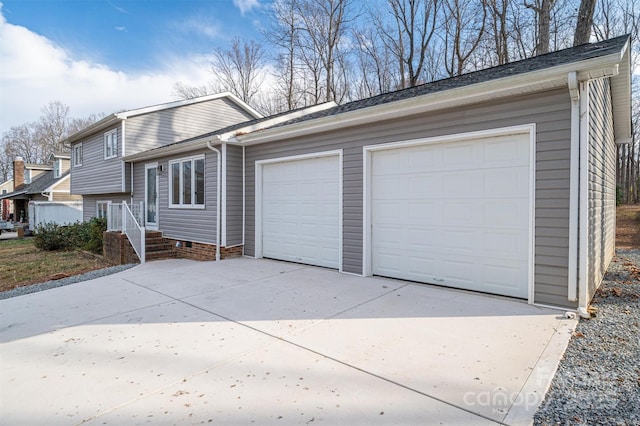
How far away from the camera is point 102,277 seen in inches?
263

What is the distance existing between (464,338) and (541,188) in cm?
226

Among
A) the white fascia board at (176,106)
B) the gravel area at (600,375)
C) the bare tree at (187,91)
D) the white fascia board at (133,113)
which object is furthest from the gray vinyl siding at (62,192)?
the gravel area at (600,375)

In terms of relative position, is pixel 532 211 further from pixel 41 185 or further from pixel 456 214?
pixel 41 185

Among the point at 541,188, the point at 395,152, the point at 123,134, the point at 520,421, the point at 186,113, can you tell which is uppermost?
the point at 186,113

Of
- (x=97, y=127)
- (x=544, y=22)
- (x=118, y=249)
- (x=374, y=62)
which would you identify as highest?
(x=374, y=62)

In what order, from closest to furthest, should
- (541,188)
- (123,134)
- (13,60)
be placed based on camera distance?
1. (541,188)
2. (13,60)
3. (123,134)

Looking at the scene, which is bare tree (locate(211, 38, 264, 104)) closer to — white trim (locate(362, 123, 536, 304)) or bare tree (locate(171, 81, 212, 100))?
bare tree (locate(171, 81, 212, 100))

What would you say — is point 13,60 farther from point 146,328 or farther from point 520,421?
point 520,421

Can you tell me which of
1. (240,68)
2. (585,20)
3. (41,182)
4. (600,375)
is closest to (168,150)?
(600,375)

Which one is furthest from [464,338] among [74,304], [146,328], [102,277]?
[102,277]

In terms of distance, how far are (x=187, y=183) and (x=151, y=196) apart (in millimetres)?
2415

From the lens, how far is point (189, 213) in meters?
9.33

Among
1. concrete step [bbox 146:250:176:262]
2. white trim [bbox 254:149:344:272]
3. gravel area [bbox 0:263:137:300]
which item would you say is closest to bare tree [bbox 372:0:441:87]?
white trim [bbox 254:149:344:272]

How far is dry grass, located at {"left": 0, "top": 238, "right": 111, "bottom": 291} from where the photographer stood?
791 centimetres
